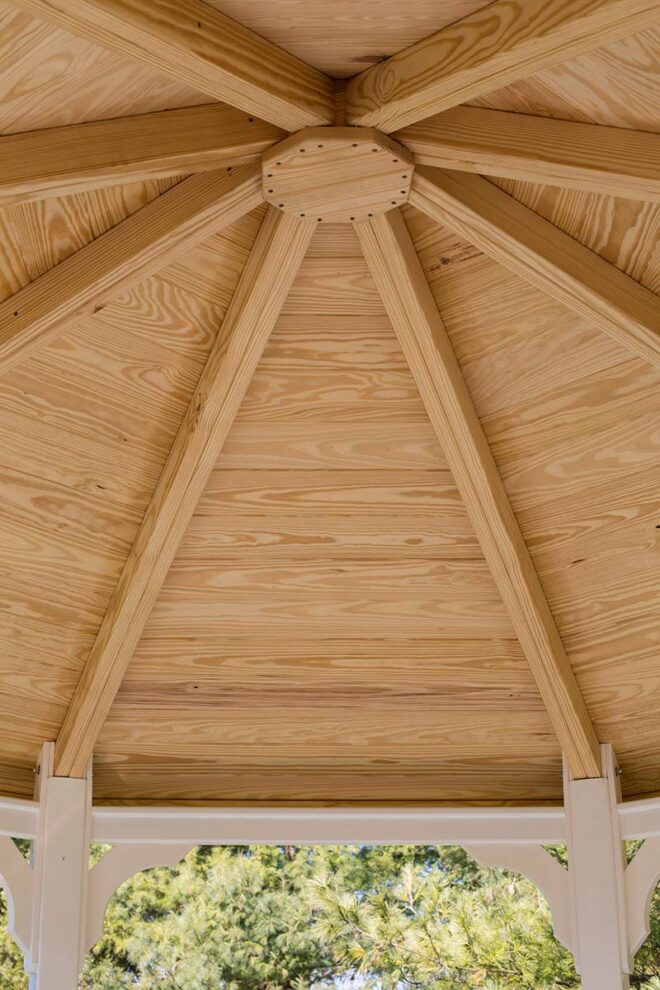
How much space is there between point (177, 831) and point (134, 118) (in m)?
2.48

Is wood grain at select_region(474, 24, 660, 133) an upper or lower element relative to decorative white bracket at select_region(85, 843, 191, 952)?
upper

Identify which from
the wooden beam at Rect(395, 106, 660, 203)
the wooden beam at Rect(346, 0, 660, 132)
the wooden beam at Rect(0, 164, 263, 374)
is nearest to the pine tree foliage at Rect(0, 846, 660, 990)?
the wooden beam at Rect(0, 164, 263, 374)

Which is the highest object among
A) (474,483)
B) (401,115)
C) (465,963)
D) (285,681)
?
(401,115)

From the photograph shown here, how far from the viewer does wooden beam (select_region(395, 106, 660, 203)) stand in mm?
2352

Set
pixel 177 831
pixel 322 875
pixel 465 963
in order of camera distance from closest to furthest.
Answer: pixel 177 831, pixel 465 963, pixel 322 875

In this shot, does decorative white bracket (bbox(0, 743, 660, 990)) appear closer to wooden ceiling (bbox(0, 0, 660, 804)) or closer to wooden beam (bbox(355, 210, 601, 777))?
wooden ceiling (bbox(0, 0, 660, 804))

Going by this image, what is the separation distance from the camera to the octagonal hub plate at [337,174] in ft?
8.10

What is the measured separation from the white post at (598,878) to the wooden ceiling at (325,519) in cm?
19

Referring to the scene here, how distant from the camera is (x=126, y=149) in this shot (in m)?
2.44

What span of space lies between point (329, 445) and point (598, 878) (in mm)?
1728

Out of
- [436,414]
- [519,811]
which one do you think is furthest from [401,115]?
[519,811]

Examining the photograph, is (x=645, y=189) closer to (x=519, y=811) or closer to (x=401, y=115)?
(x=401, y=115)

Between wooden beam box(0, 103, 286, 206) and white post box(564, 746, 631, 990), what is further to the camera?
white post box(564, 746, 631, 990)

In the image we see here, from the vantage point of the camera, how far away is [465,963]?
8273 millimetres
